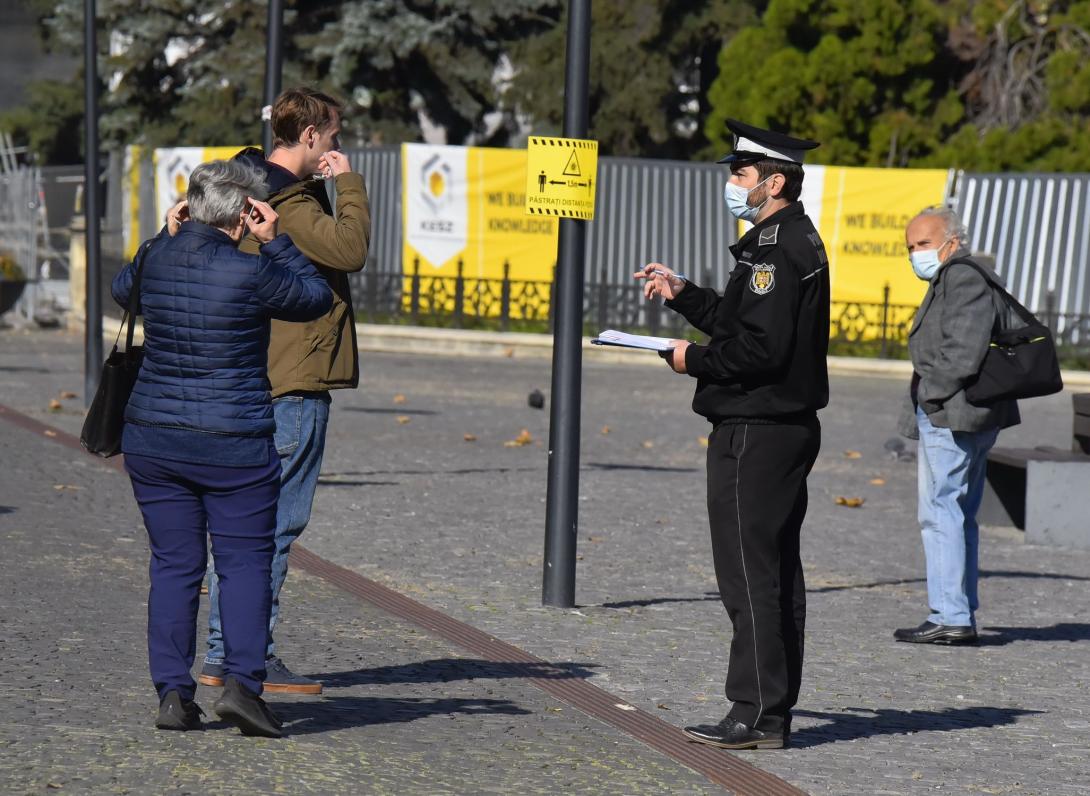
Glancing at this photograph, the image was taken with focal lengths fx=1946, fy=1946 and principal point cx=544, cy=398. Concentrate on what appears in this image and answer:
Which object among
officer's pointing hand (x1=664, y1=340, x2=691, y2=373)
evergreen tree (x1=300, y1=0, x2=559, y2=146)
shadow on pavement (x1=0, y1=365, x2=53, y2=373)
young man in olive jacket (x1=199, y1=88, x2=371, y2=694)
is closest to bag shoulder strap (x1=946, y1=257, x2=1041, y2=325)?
officer's pointing hand (x1=664, y1=340, x2=691, y2=373)

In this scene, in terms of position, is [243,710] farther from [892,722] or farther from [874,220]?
[874,220]

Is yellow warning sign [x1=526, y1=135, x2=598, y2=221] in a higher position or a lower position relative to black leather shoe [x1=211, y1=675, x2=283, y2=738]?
higher

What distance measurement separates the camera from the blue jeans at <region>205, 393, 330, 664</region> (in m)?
6.14

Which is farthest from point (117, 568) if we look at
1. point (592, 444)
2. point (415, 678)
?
point (592, 444)

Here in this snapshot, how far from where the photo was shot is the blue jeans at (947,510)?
815 cm

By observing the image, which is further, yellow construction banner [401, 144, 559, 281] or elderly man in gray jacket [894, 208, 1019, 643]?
yellow construction banner [401, 144, 559, 281]

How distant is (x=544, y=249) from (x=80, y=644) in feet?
63.8

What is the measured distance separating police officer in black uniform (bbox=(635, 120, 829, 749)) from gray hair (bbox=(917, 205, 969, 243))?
2.34 m

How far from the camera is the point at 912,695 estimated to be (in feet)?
23.6

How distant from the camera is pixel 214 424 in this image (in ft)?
Answer: 18.1

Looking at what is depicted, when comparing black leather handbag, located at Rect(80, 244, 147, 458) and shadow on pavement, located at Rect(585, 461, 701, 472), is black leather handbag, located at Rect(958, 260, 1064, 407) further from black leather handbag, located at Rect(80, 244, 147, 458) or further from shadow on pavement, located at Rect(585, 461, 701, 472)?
shadow on pavement, located at Rect(585, 461, 701, 472)

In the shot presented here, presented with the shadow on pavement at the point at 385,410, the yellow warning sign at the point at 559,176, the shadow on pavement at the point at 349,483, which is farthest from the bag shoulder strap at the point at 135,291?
the shadow on pavement at the point at 385,410

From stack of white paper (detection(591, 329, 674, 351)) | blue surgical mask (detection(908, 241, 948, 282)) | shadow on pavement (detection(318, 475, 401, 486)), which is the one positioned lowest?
shadow on pavement (detection(318, 475, 401, 486))

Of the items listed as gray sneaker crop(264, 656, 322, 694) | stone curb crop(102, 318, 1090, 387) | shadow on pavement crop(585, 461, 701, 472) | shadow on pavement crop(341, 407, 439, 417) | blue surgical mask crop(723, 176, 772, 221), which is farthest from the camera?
stone curb crop(102, 318, 1090, 387)
